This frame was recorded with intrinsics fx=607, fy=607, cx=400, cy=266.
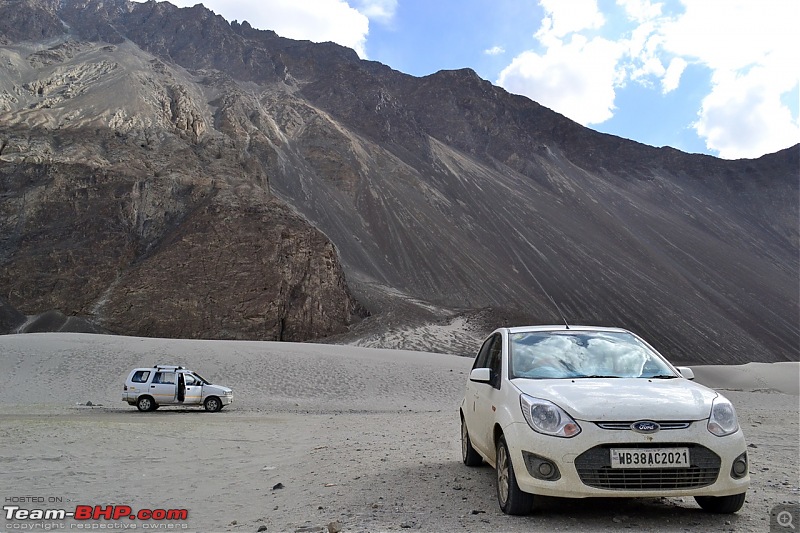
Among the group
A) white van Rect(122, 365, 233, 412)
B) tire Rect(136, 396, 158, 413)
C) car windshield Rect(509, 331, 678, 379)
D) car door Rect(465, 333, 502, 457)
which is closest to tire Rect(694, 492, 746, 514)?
car windshield Rect(509, 331, 678, 379)

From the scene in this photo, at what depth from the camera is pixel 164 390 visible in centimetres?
1800

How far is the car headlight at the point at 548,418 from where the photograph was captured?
4750mm

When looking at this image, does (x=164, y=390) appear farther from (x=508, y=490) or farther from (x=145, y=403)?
(x=508, y=490)

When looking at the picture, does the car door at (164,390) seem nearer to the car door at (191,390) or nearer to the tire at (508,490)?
the car door at (191,390)

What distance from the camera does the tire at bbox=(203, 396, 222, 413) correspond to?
60.2ft

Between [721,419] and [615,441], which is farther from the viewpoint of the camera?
[721,419]

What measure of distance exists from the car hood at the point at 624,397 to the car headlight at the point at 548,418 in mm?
54

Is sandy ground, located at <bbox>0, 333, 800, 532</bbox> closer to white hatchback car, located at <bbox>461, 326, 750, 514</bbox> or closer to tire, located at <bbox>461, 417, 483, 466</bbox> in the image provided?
tire, located at <bbox>461, 417, 483, 466</bbox>

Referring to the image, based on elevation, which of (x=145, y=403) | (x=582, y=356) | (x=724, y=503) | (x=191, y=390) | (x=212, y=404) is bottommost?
(x=212, y=404)

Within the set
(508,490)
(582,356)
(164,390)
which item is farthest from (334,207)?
(508,490)

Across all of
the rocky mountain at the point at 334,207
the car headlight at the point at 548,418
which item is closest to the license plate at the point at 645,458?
the car headlight at the point at 548,418

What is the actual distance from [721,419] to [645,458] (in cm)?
80

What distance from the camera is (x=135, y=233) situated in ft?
161

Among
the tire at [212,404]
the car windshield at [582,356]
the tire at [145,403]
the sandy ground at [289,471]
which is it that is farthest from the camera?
the tire at [212,404]
